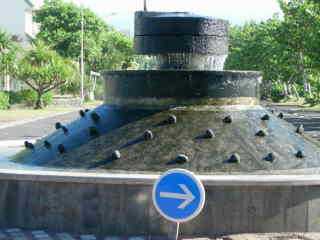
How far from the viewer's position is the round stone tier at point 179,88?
987 cm

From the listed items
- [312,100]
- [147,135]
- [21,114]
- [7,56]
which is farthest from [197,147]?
[312,100]

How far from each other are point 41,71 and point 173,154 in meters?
47.1

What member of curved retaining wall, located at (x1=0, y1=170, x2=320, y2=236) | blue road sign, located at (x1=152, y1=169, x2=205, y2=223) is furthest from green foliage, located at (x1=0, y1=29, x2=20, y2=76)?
blue road sign, located at (x1=152, y1=169, x2=205, y2=223)

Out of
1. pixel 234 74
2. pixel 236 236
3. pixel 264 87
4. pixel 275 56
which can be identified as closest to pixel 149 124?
pixel 234 74

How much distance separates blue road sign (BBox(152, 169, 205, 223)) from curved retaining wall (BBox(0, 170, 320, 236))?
6.15 feet

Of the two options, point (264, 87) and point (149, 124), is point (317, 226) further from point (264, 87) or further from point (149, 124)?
point (264, 87)

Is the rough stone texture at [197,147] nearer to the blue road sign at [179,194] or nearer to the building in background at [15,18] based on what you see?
the blue road sign at [179,194]

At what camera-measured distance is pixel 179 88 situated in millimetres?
9898

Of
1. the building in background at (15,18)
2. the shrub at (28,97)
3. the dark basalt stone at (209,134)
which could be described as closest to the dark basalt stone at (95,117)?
the dark basalt stone at (209,134)

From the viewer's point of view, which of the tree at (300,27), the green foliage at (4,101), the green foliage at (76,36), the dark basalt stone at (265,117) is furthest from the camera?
the green foliage at (76,36)

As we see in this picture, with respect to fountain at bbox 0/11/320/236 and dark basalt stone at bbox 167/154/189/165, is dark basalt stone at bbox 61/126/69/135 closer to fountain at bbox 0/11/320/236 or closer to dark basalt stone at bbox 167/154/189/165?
fountain at bbox 0/11/320/236

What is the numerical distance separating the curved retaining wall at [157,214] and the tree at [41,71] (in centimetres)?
4769

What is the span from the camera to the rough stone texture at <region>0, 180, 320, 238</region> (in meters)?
8.19

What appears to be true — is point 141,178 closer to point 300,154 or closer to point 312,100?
point 300,154
